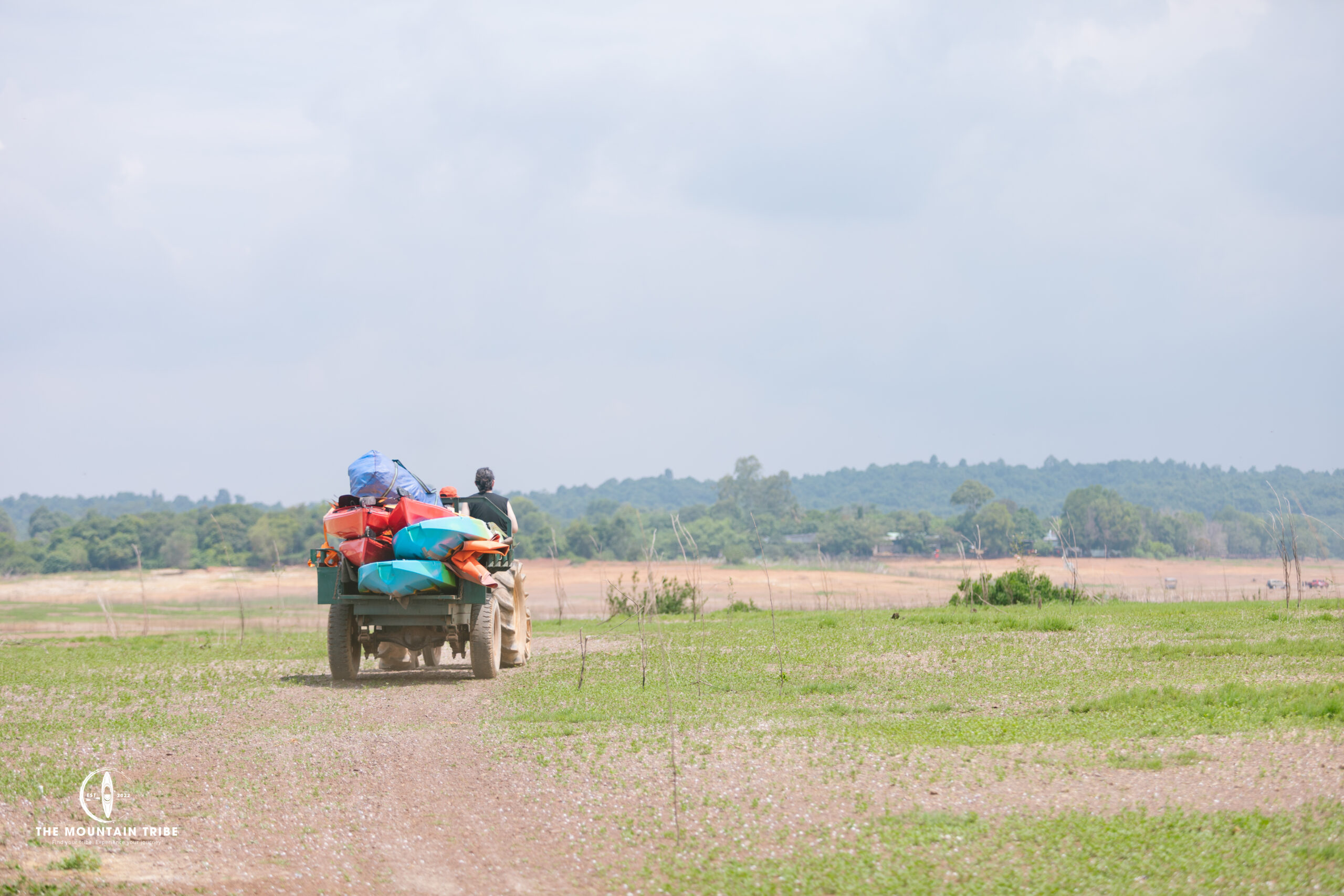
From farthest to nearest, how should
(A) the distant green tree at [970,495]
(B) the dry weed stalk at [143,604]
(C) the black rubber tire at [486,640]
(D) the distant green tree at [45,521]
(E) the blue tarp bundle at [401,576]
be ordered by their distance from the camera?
(D) the distant green tree at [45,521] → (A) the distant green tree at [970,495] → (B) the dry weed stalk at [143,604] → (C) the black rubber tire at [486,640] → (E) the blue tarp bundle at [401,576]

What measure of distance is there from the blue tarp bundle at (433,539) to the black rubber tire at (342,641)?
3.83 feet

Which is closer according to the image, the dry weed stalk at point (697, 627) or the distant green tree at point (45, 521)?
the dry weed stalk at point (697, 627)

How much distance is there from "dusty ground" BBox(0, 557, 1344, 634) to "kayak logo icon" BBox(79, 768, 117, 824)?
16.8 m

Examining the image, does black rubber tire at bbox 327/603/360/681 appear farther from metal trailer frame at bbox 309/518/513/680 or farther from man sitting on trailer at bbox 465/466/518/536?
man sitting on trailer at bbox 465/466/518/536

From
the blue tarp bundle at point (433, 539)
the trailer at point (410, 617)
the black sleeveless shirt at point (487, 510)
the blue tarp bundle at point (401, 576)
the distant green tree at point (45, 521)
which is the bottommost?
the trailer at point (410, 617)

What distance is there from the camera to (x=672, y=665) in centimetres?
1373

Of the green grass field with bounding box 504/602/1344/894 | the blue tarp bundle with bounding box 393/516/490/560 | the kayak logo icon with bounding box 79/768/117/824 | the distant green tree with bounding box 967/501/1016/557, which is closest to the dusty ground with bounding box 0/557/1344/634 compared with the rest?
the distant green tree with bounding box 967/501/1016/557

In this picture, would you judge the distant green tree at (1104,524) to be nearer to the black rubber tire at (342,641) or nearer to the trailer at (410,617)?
the trailer at (410,617)

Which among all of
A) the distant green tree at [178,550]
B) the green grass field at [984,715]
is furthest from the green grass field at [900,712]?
the distant green tree at [178,550]

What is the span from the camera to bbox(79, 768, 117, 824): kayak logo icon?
711 centimetres

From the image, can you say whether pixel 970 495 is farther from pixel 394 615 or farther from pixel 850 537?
pixel 394 615

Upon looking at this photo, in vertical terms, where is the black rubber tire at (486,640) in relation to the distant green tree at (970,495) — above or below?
below

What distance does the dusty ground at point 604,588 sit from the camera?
Answer: 3428cm

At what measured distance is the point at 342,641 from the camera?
12.7 metres
